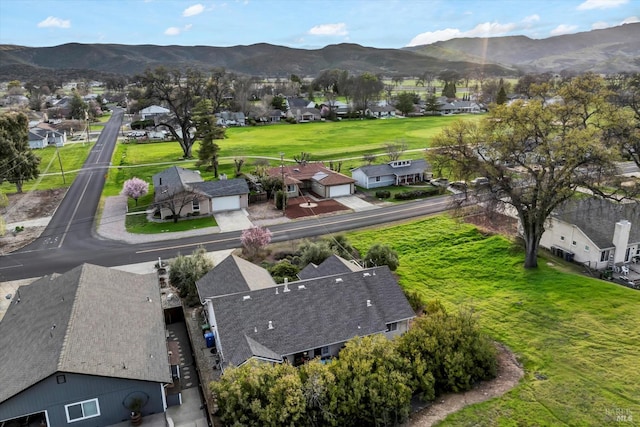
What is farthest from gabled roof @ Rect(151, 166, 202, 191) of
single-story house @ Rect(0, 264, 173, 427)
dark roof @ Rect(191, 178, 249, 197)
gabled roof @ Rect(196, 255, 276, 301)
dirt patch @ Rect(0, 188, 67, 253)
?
single-story house @ Rect(0, 264, 173, 427)

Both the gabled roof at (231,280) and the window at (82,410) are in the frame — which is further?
the gabled roof at (231,280)

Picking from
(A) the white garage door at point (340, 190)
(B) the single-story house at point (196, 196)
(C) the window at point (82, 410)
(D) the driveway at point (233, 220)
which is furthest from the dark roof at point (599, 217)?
(C) the window at point (82, 410)

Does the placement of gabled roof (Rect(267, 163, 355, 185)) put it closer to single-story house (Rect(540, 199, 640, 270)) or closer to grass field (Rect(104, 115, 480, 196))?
grass field (Rect(104, 115, 480, 196))

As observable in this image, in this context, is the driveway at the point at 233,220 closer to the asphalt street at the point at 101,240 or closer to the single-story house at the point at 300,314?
the asphalt street at the point at 101,240

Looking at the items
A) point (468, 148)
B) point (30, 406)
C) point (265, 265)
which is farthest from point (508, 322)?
point (30, 406)

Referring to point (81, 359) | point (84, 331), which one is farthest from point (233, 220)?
point (81, 359)

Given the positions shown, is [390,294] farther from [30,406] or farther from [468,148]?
[30,406]

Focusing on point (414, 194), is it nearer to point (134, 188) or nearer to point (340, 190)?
point (340, 190)
